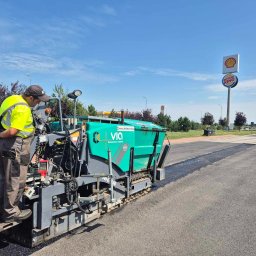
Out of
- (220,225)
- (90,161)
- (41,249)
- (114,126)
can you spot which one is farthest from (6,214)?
(220,225)

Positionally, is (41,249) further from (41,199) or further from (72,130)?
(72,130)

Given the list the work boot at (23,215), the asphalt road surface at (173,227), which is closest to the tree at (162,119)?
the asphalt road surface at (173,227)

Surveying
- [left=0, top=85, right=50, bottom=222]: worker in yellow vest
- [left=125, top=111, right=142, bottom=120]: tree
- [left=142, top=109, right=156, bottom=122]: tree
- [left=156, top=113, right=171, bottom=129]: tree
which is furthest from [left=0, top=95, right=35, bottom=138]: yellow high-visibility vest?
[left=156, top=113, right=171, bottom=129]: tree

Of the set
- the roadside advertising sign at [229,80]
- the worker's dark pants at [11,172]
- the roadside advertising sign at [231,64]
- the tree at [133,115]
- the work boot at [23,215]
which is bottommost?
the work boot at [23,215]

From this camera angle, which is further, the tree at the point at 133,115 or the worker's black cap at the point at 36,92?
the tree at the point at 133,115

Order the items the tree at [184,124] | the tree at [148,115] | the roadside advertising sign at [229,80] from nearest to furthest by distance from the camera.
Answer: the tree at [148,115], the tree at [184,124], the roadside advertising sign at [229,80]

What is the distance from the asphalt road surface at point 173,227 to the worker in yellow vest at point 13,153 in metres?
0.77

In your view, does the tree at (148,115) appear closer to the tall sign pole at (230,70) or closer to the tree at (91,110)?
the tree at (91,110)

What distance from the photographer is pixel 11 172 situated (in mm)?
3957

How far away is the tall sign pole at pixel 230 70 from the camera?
223 ft

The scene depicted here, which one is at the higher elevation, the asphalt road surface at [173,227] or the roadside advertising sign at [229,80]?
the roadside advertising sign at [229,80]

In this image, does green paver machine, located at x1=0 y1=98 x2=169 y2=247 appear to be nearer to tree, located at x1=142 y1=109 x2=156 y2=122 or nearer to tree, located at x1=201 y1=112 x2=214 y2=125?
tree, located at x1=142 y1=109 x2=156 y2=122

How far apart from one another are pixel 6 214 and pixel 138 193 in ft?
12.9

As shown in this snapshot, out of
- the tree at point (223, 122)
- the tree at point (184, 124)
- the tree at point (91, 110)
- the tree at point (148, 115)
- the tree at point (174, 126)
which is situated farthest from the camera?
the tree at point (223, 122)
